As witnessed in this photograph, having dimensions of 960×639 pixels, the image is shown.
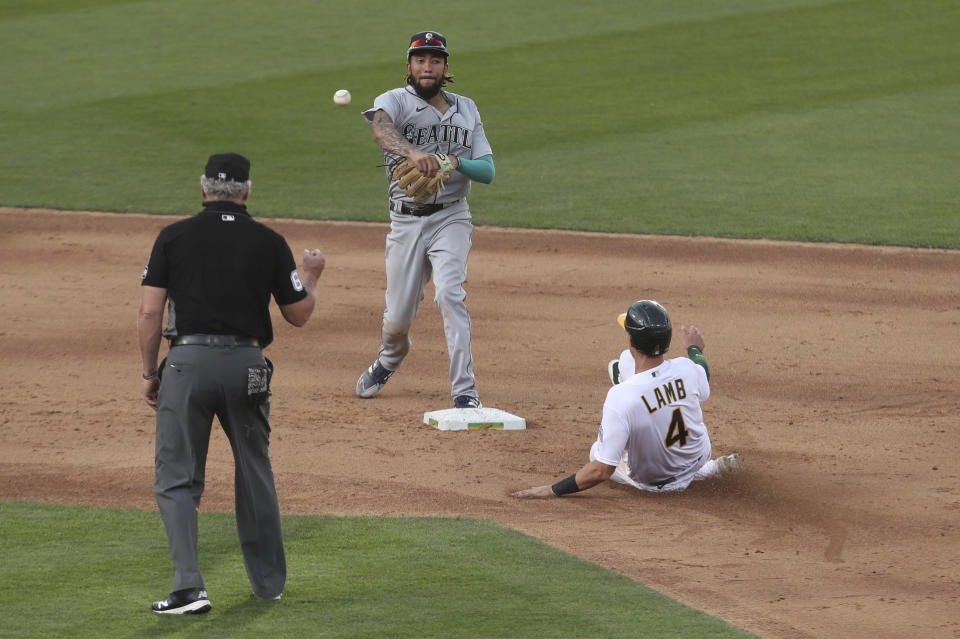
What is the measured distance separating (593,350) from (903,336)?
2519mm

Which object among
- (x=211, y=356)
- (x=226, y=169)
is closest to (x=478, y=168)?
(x=226, y=169)

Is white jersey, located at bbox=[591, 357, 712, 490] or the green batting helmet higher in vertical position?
the green batting helmet

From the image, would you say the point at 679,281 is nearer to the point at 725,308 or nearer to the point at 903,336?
the point at 725,308

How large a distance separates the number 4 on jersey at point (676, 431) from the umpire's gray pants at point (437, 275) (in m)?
1.85

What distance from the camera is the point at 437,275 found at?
9.05m

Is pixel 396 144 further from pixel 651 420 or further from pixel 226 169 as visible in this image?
pixel 226 169

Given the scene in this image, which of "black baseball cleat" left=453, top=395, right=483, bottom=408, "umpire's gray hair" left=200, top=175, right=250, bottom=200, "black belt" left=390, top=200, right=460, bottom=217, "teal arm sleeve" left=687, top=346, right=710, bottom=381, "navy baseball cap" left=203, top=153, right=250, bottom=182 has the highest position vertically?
"navy baseball cap" left=203, top=153, right=250, bottom=182

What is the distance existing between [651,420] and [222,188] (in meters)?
2.74

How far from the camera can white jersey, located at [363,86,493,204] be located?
9.03m

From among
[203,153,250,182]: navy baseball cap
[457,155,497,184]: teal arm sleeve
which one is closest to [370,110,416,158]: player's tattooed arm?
[457,155,497,184]: teal arm sleeve

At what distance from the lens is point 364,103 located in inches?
797

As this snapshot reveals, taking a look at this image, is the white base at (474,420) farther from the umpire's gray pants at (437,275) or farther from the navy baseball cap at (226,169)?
the navy baseball cap at (226,169)

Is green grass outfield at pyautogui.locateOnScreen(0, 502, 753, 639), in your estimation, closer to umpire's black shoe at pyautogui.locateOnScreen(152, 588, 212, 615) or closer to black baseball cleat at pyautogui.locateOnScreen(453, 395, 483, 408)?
umpire's black shoe at pyautogui.locateOnScreen(152, 588, 212, 615)

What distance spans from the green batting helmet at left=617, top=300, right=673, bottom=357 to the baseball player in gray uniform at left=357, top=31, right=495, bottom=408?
182 centimetres
